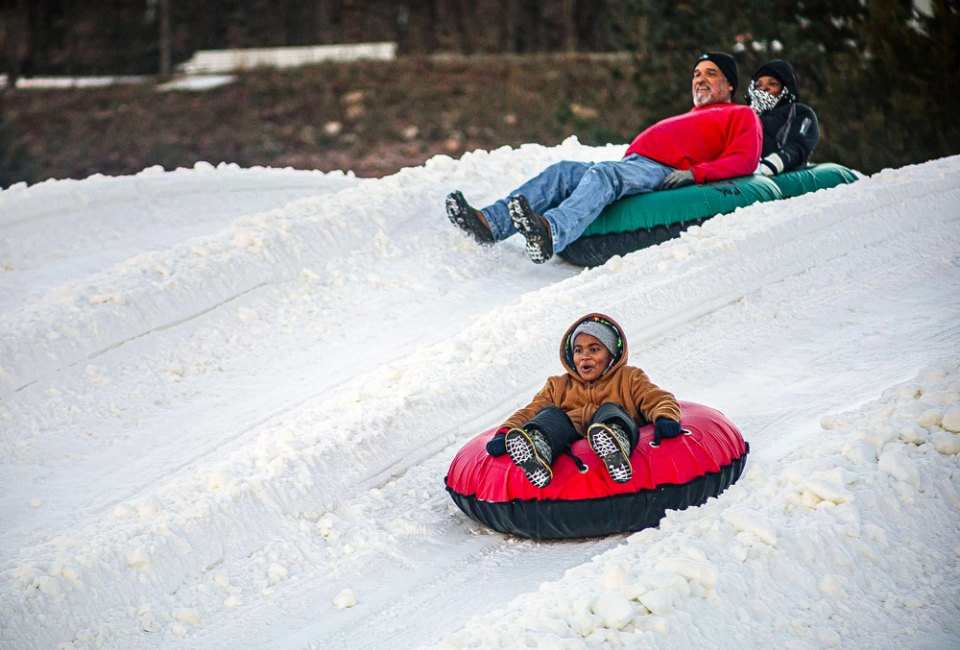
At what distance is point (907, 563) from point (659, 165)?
3950mm

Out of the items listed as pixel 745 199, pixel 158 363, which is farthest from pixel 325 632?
pixel 745 199

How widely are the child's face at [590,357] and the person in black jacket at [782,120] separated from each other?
3284 millimetres

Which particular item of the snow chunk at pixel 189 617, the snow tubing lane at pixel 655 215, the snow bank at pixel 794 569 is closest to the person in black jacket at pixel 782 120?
the snow tubing lane at pixel 655 215

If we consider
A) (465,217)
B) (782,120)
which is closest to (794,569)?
(465,217)

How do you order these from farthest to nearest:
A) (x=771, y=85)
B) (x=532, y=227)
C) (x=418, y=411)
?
1. (x=771, y=85)
2. (x=532, y=227)
3. (x=418, y=411)

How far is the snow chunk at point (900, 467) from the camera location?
11.4 ft

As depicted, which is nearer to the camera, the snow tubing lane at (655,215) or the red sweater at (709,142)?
the snow tubing lane at (655,215)

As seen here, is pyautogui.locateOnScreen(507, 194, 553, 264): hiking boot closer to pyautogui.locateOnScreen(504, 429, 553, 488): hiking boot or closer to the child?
the child

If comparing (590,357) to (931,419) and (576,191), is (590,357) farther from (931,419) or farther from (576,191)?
(576,191)

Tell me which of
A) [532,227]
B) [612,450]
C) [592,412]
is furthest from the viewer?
[532,227]

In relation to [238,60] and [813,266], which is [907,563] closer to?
[813,266]

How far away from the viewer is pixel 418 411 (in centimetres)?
485

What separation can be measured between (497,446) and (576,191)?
2.85 m

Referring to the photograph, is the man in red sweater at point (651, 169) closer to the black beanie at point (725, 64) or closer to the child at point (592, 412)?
the black beanie at point (725, 64)
